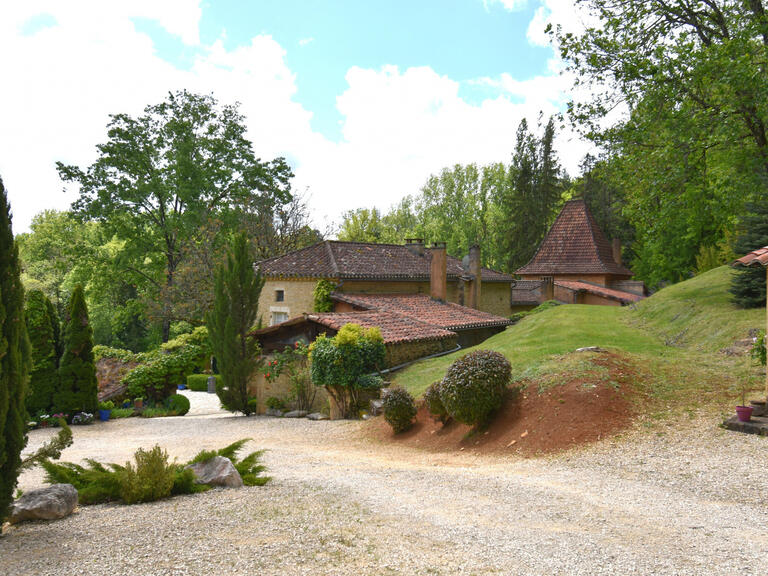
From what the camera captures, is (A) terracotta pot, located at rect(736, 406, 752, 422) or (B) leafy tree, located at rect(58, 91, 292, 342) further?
(B) leafy tree, located at rect(58, 91, 292, 342)

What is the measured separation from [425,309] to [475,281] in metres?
6.80

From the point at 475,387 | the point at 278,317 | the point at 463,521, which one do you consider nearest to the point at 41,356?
the point at 278,317

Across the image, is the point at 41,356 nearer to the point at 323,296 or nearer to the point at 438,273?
the point at 323,296

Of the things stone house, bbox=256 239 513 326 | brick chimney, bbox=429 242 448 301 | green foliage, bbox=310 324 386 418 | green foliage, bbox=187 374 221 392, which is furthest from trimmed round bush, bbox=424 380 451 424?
green foliage, bbox=187 374 221 392

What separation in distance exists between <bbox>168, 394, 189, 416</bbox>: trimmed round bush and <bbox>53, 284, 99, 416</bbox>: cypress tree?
337 centimetres

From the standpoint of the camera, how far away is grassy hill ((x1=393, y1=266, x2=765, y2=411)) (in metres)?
11.4

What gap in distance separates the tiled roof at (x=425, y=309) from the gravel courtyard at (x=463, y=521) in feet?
44.5

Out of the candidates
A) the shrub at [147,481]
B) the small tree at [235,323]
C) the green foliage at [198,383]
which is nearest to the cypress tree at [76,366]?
the small tree at [235,323]

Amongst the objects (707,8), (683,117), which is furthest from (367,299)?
(707,8)

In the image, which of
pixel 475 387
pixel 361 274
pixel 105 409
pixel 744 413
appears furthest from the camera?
pixel 361 274

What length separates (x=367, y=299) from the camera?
24422 millimetres

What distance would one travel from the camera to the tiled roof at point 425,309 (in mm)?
23125

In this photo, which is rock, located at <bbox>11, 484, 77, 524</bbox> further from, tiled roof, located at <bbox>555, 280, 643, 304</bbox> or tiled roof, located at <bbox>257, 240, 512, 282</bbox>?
tiled roof, located at <bbox>555, 280, 643, 304</bbox>

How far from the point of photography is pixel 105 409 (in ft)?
66.0
